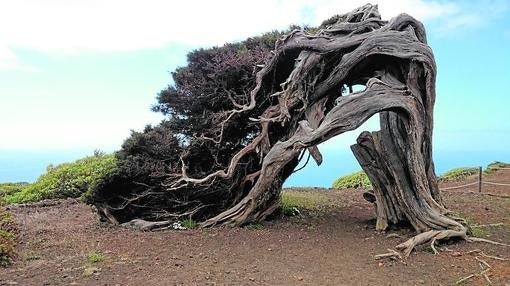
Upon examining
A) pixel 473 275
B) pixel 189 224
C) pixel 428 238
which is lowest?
pixel 473 275

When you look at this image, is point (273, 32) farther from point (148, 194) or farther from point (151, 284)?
point (151, 284)

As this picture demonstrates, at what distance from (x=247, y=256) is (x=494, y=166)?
1639 cm

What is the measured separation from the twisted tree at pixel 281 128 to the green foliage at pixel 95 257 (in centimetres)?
177

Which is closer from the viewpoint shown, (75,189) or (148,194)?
(148,194)

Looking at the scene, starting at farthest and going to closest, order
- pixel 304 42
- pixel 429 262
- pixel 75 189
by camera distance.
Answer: pixel 75 189, pixel 304 42, pixel 429 262

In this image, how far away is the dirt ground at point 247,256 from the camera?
261 inches

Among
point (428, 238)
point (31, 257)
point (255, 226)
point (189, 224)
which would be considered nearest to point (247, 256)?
point (255, 226)

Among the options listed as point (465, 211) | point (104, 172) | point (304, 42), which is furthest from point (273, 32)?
point (465, 211)

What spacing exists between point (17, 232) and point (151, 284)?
4173 mm

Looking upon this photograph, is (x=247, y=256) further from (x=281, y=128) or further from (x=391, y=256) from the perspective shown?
(x=281, y=128)

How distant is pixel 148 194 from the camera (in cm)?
965

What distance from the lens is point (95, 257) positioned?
7.39 metres

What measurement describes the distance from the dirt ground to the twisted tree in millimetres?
582

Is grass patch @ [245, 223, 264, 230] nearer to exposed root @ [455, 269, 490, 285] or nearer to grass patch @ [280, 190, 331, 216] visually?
grass patch @ [280, 190, 331, 216]
